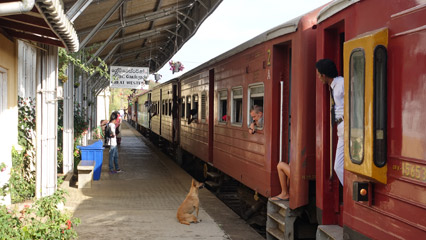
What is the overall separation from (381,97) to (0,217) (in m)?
3.97

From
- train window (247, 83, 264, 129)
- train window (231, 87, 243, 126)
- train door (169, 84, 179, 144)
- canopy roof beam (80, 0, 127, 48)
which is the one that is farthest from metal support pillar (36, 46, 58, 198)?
train door (169, 84, 179, 144)

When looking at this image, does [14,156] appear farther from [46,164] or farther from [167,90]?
[167,90]

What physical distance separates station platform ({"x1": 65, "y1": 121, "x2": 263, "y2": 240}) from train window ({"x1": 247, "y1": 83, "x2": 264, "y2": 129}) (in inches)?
69.0

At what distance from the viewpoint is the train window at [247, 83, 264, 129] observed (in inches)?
305

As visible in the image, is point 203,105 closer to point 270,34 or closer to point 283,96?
point 270,34

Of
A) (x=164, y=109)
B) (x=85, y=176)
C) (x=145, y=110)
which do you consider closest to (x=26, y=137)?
(x=85, y=176)

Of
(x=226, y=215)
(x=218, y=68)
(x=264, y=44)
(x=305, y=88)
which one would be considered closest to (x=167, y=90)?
(x=218, y=68)

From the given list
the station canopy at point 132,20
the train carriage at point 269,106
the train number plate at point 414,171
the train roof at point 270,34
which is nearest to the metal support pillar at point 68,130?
the station canopy at point 132,20

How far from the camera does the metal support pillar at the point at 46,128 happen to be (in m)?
8.25

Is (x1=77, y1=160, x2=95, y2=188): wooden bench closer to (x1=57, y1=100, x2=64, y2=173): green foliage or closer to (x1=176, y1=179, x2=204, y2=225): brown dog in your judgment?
(x1=57, y1=100, x2=64, y2=173): green foliage

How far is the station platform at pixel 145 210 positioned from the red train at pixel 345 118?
0.80 metres

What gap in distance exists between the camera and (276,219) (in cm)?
661

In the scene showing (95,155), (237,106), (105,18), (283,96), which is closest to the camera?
(283,96)

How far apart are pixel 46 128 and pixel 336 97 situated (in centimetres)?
502
